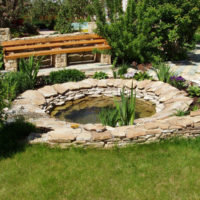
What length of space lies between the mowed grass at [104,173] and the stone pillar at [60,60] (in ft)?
18.4

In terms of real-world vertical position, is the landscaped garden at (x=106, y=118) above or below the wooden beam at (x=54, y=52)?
→ below

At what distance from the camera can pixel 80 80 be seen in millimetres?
8266

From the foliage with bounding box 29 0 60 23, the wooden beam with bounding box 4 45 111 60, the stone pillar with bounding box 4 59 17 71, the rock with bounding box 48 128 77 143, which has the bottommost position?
the rock with bounding box 48 128 77 143

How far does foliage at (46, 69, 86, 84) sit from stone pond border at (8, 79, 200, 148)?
1.00ft

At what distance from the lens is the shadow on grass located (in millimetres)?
4387

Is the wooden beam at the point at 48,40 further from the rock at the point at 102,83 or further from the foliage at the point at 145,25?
the rock at the point at 102,83

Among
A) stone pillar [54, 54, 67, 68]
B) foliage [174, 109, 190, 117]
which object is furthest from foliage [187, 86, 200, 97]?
stone pillar [54, 54, 67, 68]

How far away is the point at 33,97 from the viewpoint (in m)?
6.80

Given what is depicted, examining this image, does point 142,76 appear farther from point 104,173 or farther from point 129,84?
point 104,173

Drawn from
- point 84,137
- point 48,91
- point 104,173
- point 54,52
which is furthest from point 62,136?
point 54,52

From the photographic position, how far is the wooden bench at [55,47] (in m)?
9.02

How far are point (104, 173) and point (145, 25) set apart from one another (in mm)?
6805

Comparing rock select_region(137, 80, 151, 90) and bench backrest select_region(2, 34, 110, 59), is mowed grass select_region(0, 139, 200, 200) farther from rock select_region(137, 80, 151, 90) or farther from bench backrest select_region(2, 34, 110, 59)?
bench backrest select_region(2, 34, 110, 59)

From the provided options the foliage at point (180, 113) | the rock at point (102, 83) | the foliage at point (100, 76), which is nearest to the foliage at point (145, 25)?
the foliage at point (100, 76)
